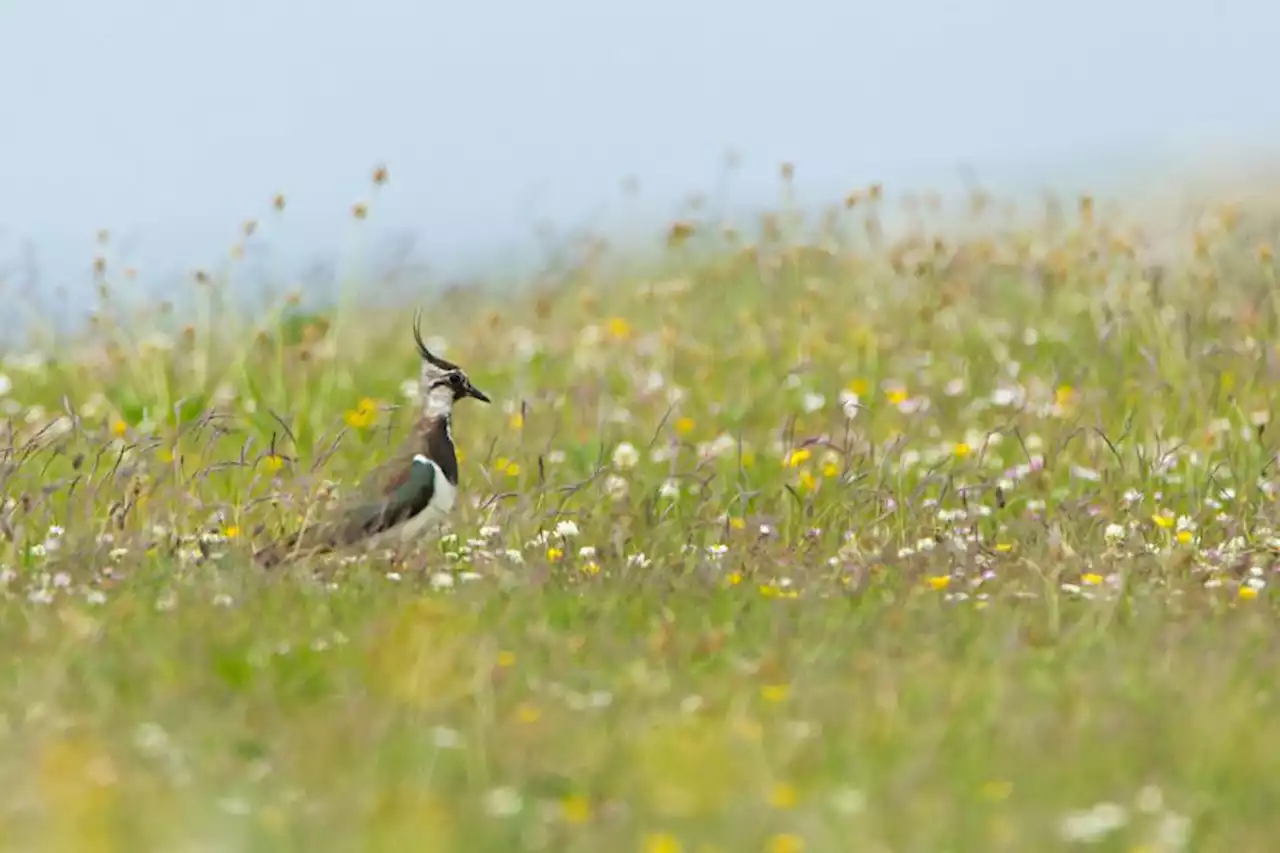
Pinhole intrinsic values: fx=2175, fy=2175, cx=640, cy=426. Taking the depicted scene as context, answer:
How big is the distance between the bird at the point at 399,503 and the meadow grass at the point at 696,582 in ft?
0.44

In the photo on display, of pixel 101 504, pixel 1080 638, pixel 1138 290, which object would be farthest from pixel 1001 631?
pixel 1138 290

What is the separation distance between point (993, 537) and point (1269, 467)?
1775 mm

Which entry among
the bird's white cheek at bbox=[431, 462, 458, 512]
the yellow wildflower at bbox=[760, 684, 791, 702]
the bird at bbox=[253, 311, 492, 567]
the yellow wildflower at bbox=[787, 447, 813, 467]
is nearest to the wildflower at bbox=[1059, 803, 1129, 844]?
the yellow wildflower at bbox=[760, 684, 791, 702]

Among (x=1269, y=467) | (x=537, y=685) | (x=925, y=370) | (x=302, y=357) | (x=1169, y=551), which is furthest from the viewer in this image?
(x=925, y=370)

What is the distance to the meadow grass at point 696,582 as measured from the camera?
15.0 ft

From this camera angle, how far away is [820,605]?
664cm

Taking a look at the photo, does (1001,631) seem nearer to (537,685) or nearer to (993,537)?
(537,685)

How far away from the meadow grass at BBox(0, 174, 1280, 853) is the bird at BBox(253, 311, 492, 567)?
0.44ft

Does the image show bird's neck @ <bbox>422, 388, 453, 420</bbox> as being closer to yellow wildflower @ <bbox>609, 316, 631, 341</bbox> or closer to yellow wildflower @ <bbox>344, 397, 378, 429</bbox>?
yellow wildflower @ <bbox>344, 397, 378, 429</bbox>

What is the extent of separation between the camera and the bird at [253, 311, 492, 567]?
775 cm

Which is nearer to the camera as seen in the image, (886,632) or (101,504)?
(886,632)

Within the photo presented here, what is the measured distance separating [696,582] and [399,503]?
1328mm

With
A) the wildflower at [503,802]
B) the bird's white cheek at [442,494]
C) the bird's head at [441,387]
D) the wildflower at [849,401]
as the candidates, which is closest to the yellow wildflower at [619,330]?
the wildflower at [849,401]

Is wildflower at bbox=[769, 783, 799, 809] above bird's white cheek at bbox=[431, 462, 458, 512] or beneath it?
above
